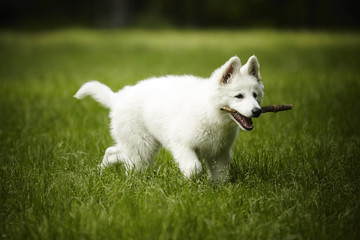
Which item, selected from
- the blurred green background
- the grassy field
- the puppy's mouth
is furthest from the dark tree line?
the puppy's mouth

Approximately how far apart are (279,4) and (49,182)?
31.8m

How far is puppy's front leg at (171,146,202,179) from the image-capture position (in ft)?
11.3

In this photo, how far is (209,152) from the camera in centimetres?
367

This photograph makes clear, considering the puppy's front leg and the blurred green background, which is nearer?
the blurred green background

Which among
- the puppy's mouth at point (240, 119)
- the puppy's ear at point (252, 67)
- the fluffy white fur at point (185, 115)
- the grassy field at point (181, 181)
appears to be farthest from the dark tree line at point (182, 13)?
the puppy's mouth at point (240, 119)

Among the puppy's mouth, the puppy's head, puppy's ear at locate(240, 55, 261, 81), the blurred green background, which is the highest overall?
puppy's ear at locate(240, 55, 261, 81)

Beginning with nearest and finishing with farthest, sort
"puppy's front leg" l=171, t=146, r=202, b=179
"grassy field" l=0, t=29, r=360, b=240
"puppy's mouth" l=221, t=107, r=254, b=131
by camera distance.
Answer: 1. "grassy field" l=0, t=29, r=360, b=240
2. "puppy's mouth" l=221, t=107, r=254, b=131
3. "puppy's front leg" l=171, t=146, r=202, b=179

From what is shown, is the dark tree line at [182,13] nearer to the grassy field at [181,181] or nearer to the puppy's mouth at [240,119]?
the grassy field at [181,181]

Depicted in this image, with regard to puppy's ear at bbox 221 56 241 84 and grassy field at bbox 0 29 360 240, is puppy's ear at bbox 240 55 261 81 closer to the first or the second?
puppy's ear at bbox 221 56 241 84

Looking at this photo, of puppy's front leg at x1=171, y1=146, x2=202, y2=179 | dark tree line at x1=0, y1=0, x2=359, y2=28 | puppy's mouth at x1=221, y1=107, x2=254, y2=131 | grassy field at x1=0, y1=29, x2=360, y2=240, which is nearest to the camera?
grassy field at x1=0, y1=29, x2=360, y2=240

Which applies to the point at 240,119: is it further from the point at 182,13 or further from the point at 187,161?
the point at 182,13

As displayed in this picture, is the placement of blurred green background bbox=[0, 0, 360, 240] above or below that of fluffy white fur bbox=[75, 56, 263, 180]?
below

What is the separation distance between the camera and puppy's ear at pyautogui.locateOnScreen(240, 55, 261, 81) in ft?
11.5

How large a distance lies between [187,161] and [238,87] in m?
0.83
